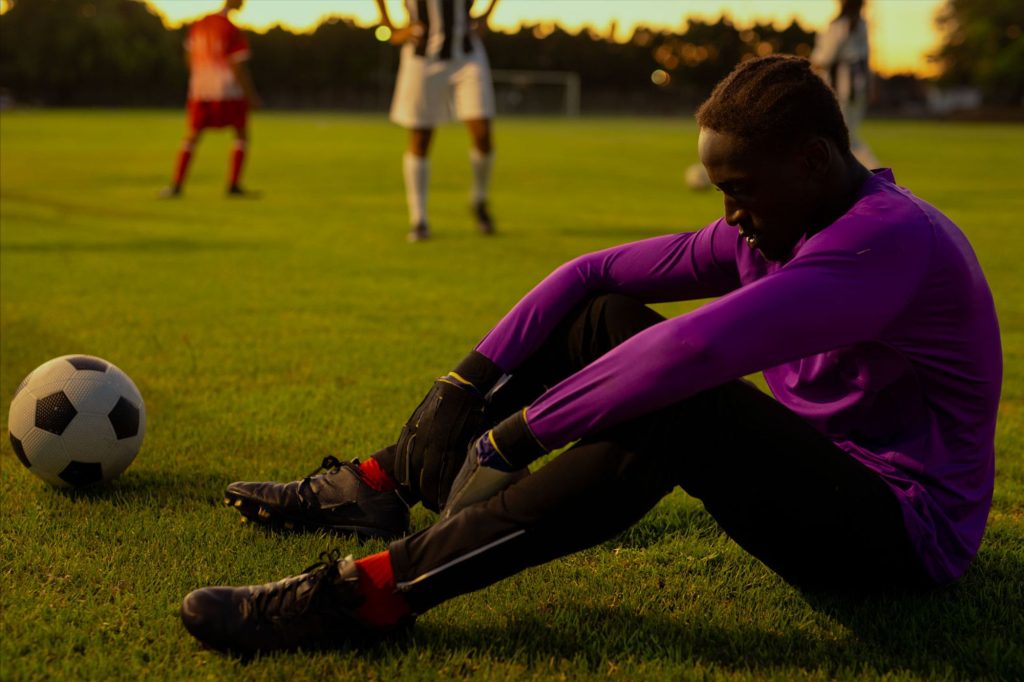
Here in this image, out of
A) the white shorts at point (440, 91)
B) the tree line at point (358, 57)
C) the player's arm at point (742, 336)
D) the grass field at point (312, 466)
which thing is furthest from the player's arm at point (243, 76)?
the tree line at point (358, 57)

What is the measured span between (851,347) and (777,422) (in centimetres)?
29

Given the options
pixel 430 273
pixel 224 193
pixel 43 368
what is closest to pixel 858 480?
pixel 43 368

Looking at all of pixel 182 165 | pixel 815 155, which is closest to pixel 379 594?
pixel 815 155

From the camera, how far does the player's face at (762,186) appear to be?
2.24 metres

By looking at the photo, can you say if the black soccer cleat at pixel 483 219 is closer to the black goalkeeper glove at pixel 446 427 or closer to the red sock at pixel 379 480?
the red sock at pixel 379 480

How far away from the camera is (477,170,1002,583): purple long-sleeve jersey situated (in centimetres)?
211

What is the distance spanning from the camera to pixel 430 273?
8008 millimetres

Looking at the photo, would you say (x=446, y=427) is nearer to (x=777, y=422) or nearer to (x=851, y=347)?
(x=777, y=422)

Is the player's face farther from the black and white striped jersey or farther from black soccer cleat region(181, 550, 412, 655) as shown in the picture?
the black and white striped jersey

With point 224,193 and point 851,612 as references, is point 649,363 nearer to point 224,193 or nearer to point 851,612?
point 851,612

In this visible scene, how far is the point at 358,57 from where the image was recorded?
96625mm

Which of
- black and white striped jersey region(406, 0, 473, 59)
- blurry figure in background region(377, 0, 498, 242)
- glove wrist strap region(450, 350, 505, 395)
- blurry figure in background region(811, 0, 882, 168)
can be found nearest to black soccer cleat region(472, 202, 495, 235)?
blurry figure in background region(377, 0, 498, 242)

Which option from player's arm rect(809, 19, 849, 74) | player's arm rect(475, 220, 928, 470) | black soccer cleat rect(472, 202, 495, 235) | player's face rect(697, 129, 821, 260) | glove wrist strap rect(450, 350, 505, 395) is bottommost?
black soccer cleat rect(472, 202, 495, 235)

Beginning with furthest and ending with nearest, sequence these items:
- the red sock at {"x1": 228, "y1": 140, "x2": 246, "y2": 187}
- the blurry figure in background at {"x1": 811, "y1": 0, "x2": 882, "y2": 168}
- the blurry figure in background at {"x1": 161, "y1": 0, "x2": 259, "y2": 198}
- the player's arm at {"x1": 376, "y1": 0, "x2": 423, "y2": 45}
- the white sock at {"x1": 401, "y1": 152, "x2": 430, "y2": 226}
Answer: the blurry figure in background at {"x1": 811, "y1": 0, "x2": 882, "y2": 168}, the blurry figure in background at {"x1": 161, "y1": 0, "x2": 259, "y2": 198}, the red sock at {"x1": 228, "y1": 140, "x2": 246, "y2": 187}, the player's arm at {"x1": 376, "y1": 0, "x2": 423, "y2": 45}, the white sock at {"x1": 401, "y1": 152, "x2": 430, "y2": 226}
